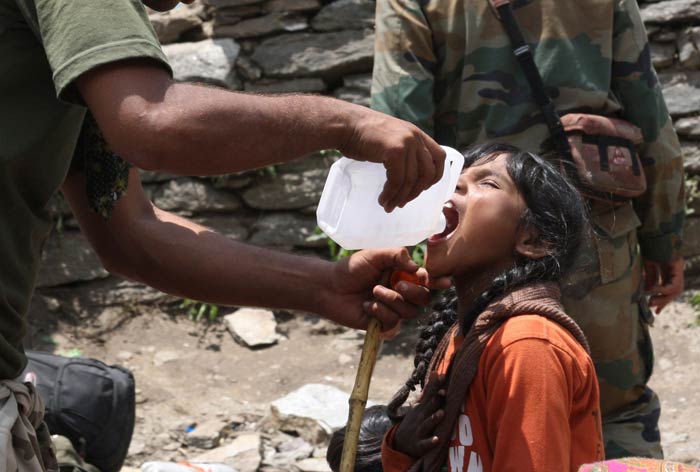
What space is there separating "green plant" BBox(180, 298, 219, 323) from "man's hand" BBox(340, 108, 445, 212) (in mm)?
4062

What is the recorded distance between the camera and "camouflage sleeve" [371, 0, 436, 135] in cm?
361

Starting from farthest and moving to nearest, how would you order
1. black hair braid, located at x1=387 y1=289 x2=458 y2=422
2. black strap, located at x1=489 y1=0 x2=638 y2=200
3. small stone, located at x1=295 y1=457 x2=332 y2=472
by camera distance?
small stone, located at x1=295 y1=457 x2=332 y2=472
black strap, located at x1=489 y1=0 x2=638 y2=200
black hair braid, located at x1=387 y1=289 x2=458 y2=422

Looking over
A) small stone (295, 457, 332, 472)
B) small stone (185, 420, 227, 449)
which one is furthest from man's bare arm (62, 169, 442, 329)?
small stone (185, 420, 227, 449)

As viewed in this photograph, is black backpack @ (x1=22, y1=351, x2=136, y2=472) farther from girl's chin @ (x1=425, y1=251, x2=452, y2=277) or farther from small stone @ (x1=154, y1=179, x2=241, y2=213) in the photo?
small stone @ (x1=154, y1=179, x2=241, y2=213)

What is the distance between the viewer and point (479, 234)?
8.29 feet

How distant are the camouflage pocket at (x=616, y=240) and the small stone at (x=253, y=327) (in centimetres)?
270

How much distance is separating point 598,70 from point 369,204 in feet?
4.46

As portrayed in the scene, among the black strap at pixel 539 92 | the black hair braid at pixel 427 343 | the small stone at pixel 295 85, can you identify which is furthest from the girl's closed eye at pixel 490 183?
the small stone at pixel 295 85

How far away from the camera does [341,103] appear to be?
2039mm

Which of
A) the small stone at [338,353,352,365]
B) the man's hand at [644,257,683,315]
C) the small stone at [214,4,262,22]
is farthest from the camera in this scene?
the small stone at [214,4,262,22]

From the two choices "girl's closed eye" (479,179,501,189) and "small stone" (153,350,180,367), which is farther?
"small stone" (153,350,180,367)

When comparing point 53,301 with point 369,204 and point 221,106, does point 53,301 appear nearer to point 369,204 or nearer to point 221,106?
point 369,204

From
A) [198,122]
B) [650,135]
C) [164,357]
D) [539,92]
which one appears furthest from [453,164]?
[164,357]

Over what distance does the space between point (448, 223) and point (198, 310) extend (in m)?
3.73
